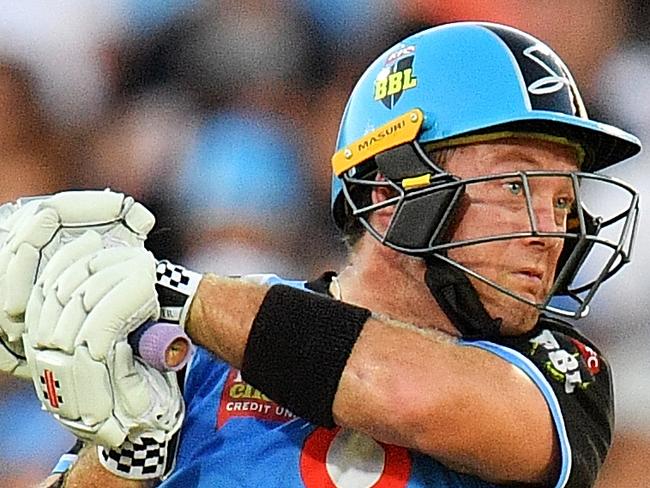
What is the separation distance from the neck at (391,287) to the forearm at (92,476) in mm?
407

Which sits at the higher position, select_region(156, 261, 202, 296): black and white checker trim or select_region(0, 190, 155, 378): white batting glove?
select_region(0, 190, 155, 378): white batting glove

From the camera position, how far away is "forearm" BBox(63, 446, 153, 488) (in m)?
1.57

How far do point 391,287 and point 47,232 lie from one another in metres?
0.55

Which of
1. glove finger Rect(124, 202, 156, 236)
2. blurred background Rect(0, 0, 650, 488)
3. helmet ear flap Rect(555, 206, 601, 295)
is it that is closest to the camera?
glove finger Rect(124, 202, 156, 236)

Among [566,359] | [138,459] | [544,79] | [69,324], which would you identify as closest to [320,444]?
[138,459]

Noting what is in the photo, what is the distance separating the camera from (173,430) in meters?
1.42

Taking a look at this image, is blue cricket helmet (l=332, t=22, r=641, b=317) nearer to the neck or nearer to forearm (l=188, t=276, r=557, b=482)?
the neck

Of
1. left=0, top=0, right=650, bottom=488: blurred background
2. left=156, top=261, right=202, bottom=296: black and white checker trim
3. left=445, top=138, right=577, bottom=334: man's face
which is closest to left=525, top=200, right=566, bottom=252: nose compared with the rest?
left=445, top=138, right=577, bottom=334: man's face

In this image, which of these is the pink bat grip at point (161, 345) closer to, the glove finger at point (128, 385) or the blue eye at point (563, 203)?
the glove finger at point (128, 385)

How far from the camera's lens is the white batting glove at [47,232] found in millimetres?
1339

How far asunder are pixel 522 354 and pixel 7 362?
63 cm

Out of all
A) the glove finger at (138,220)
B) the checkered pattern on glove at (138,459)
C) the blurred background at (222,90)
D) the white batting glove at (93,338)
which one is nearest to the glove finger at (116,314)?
the white batting glove at (93,338)

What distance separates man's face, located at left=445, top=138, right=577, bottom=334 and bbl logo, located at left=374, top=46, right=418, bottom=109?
5.7 inches

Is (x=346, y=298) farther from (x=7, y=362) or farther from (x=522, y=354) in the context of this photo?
(x=7, y=362)
